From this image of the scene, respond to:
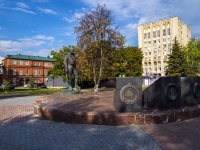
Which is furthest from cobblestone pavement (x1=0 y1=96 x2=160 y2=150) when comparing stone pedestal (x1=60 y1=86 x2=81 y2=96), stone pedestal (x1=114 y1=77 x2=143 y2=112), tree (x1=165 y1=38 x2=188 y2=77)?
tree (x1=165 y1=38 x2=188 y2=77)

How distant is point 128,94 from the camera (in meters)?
7.16

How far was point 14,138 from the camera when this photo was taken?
213 inches

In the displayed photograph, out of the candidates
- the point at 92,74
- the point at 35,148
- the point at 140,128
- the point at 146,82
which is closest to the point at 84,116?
the point at 140,128

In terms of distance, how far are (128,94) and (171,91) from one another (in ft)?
5.66

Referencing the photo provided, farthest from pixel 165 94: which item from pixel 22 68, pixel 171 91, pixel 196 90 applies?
Answer: pixel 22 68

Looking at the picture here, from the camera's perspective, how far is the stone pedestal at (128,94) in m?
7.12

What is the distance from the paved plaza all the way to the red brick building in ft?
212

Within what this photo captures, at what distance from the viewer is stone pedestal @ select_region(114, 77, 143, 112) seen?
712 cm

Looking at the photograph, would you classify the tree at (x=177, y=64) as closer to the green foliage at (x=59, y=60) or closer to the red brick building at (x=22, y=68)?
the green foliage at (x=59, y=60)

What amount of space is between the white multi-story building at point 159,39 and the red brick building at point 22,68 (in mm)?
37649

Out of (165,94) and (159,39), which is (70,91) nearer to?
(165,94)

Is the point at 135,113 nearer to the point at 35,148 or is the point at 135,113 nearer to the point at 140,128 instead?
the point at 140,128

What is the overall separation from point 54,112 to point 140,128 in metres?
3.21

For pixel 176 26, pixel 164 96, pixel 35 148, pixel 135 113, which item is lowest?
pixel 35 148
